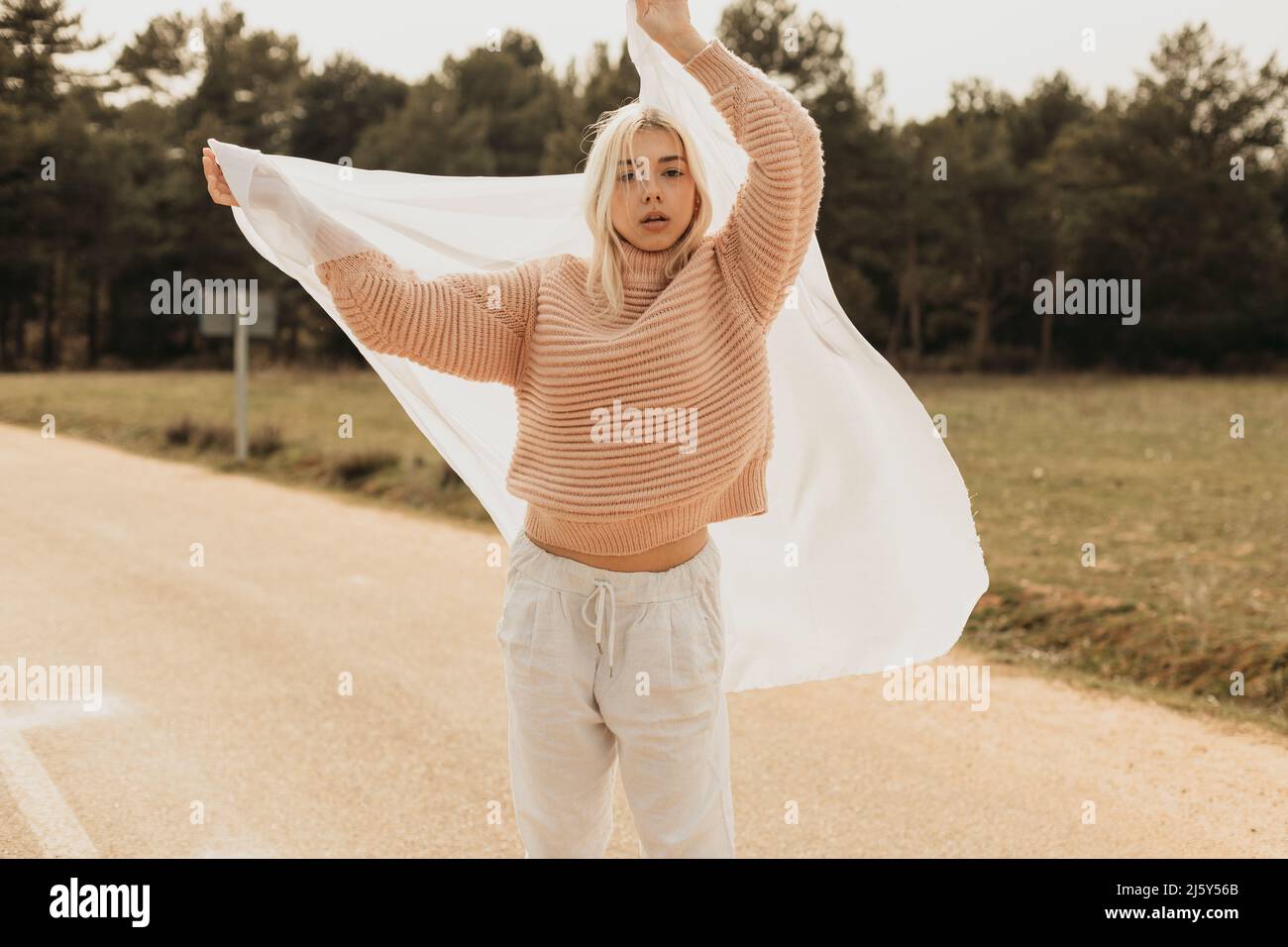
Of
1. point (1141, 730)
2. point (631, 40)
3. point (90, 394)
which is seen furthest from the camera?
point (90, 394)

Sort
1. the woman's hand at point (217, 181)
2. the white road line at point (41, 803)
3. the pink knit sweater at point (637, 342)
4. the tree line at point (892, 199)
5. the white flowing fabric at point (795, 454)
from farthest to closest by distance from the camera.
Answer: the tree line at point (892, 199)
the white road line at point (41, 803)
the white flowing fabric at point (795, 454)
the woman's hand at point (217, 181)
the pink knit sweater at point (637, 342)

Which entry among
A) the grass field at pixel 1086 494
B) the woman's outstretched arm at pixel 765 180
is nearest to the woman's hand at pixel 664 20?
the woman's outstretched arm at pixel 765 180

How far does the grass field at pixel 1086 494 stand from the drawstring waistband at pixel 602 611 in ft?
13.4

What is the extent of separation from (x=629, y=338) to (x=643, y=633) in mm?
629

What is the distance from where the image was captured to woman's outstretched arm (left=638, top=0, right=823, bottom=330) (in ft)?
8.71

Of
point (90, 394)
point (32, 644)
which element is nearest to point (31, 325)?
point (90, 394)

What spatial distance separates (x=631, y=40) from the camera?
3.38 metres

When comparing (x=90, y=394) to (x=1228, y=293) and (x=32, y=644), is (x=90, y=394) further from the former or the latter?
(x=1228, y=293)

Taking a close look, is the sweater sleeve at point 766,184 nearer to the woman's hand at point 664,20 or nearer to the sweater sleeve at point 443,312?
the woman's hand at point 664,20

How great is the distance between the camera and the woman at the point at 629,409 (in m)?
2.59

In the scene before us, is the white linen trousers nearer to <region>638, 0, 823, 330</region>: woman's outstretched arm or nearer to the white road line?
<region>638, 0, 823, 330</region>: woman's outstretched arm

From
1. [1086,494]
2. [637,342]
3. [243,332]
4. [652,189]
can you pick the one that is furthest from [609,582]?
[243,332]
